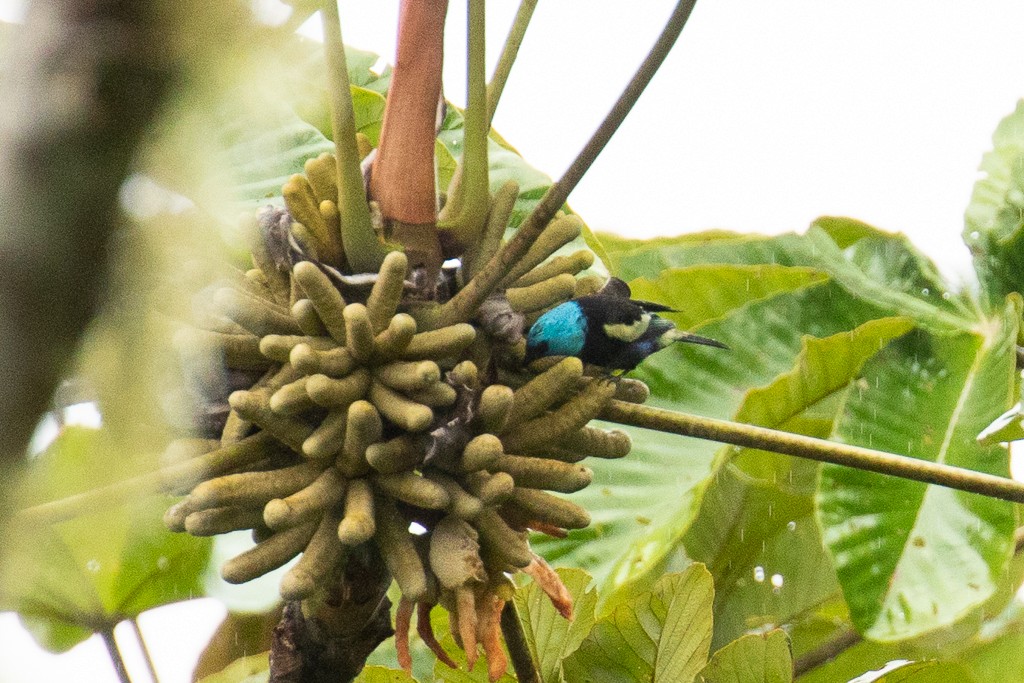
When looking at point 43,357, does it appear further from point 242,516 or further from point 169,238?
point 242,516

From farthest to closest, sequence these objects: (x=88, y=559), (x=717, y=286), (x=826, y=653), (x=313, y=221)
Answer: (x=717, y=286) → (x=826, y=653) → (x=313, y=221) → (x=88, y=559)

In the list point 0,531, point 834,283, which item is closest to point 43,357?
point 0,531

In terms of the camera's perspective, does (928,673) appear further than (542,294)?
Yes

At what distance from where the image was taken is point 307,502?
730mm

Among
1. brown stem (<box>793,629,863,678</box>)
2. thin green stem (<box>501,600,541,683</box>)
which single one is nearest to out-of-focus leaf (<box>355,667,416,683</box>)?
thin green stem (<box>501,600,541,683</box>)

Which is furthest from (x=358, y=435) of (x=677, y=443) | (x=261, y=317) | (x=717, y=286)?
(x=717, y=286)

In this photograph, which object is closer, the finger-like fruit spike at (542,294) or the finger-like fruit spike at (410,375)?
the finger-like fruit spike at (410,375)

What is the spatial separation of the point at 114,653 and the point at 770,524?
0.83 m

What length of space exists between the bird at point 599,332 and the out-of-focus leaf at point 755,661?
293 mm

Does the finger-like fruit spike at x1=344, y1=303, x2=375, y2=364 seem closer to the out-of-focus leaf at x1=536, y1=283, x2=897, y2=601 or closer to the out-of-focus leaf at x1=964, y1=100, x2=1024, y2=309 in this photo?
the out-of-focus leaf at x1=536, y1=283, x2=897, y2=601

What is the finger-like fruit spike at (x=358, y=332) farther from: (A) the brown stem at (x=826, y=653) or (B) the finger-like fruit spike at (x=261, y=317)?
(A) the brown stem at (x=826, y=653)

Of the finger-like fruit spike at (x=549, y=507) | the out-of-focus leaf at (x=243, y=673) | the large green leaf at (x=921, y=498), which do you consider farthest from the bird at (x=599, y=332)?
the out-of-focus leaf at (x=243, y=673)

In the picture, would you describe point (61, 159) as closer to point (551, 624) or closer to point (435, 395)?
point (435, 395)

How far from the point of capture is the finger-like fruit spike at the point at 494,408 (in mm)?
751
